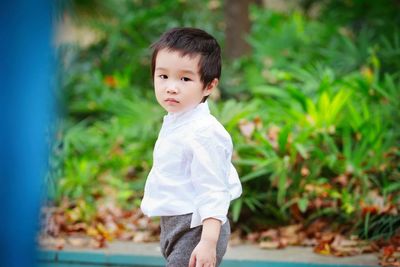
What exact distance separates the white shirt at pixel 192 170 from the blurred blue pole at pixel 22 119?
0.93 meters

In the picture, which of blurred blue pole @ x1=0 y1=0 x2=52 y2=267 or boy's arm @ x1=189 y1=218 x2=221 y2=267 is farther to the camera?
boy's arm @ x1=189 y1=218 x2=221 y2=267

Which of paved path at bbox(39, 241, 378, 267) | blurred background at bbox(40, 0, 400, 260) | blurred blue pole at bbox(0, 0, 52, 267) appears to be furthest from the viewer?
blurred background at bbox(40, 0, 400, 260)

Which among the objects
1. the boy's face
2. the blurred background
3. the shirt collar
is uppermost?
the boy's face

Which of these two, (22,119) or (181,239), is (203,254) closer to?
(181,239)

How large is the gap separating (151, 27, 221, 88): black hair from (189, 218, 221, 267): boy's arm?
19.1 inches

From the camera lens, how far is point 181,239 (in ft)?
8.28

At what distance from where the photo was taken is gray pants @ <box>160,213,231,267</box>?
2498mm

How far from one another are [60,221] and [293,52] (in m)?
3.46

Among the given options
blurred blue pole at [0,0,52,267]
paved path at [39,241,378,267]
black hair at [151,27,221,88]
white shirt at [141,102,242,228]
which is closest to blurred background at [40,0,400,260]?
paved path at [39,241,378,267]

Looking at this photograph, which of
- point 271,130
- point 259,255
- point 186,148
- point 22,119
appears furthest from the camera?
point 271,130

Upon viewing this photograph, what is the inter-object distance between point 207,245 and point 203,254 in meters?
0.03

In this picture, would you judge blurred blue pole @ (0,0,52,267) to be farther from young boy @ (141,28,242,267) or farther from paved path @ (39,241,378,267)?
paved path @ (39,241,378,267)

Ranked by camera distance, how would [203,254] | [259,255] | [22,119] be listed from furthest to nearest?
[259,255] < [203,254] < [22,119]

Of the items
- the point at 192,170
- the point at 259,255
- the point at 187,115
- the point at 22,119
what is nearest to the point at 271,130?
the point at 259,255
